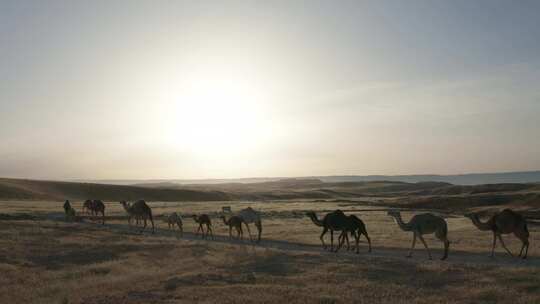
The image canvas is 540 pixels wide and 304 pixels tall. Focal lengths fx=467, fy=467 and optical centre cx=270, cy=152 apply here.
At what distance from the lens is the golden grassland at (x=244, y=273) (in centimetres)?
Result: 1257

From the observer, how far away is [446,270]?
15656 mm

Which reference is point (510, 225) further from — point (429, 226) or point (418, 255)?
point (418, 255)

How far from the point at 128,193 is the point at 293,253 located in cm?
8978

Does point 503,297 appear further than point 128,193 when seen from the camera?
No

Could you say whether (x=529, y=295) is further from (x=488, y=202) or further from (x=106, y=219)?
(x=488, y=202)

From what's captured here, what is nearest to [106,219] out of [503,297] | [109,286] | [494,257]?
[109,286]

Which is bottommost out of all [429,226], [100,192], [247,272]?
[100,192]

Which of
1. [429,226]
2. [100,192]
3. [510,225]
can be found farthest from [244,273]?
[100,192]

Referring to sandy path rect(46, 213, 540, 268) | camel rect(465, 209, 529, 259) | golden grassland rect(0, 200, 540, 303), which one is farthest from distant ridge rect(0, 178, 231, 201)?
camel rect(465, 209, 529, 259)

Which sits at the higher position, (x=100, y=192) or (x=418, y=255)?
(x=418, y=255)

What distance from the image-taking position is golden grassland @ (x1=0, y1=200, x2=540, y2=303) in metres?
12.6

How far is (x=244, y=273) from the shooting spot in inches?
628

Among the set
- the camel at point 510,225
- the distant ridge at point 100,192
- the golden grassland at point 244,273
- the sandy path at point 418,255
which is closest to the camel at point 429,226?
the sandy path at point 418,255

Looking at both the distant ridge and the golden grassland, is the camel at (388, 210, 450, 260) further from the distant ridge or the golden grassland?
the distant ridge
